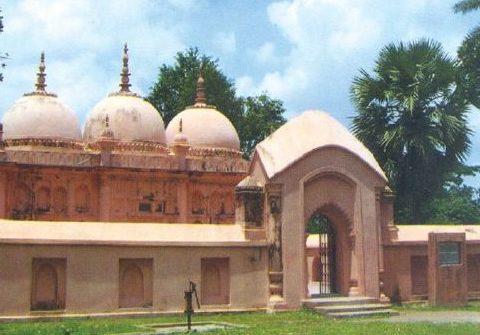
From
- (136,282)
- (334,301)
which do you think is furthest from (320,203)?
(136,282)

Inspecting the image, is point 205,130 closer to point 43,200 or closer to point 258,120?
point 43,200

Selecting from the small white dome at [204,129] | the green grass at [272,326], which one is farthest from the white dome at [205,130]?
the green grass at [272,326]

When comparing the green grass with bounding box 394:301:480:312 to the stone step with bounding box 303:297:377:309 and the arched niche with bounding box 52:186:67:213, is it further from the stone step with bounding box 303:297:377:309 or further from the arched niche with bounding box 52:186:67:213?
the arched niche with bounding box 52:186:67:213

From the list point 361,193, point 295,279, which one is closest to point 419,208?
point 361,193

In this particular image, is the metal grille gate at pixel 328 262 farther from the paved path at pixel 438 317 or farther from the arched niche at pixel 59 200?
the arched niche at pixel 59 200

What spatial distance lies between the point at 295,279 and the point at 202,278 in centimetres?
243

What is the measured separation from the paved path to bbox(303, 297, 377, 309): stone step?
1.02m

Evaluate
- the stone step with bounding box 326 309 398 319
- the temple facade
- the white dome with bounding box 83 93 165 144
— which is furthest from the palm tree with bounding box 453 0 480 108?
the white dome with bounding box 83 93 165 144

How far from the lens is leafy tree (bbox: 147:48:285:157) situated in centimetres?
4556

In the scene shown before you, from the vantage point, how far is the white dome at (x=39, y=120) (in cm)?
3052

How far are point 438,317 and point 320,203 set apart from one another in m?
4.30

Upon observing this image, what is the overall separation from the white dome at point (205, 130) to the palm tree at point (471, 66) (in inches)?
412

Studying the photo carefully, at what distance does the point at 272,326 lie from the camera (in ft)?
55.0

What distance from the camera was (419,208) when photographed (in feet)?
93.3
